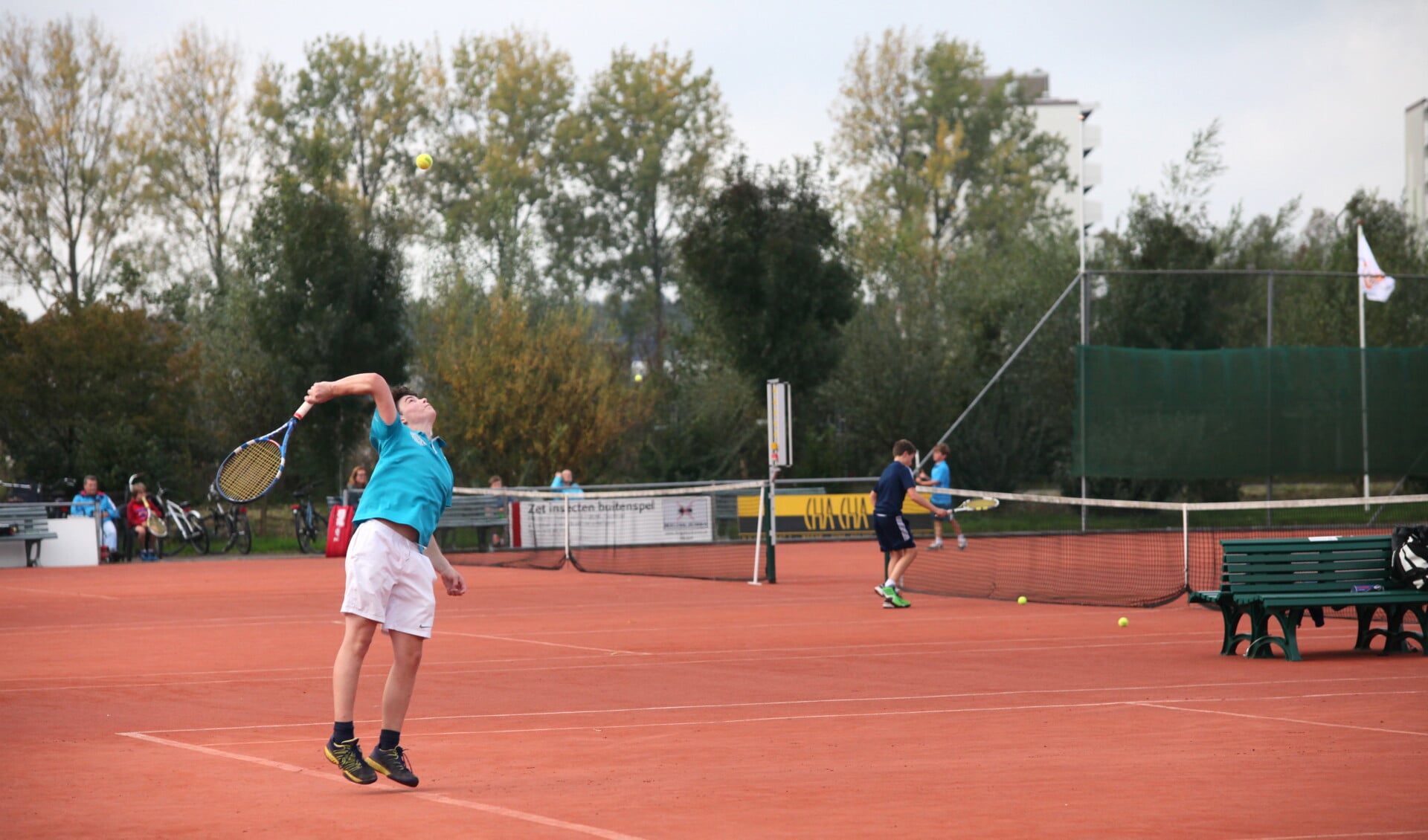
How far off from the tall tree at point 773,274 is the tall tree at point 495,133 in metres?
17.4

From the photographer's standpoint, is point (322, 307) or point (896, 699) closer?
point (896, 699)

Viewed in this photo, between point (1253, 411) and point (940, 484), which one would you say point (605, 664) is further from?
point (1253, 411)

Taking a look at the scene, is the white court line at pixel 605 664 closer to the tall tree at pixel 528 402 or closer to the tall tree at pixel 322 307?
the tall tree at pixel 528 402

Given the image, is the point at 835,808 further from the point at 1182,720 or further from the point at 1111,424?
the point at 1111,424

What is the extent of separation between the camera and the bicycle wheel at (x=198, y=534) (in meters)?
29.3

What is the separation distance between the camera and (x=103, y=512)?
28141mm

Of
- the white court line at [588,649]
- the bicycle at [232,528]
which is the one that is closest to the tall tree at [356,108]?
the bicycle at [232,528]

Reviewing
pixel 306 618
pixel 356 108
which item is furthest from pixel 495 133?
pixel 306 618

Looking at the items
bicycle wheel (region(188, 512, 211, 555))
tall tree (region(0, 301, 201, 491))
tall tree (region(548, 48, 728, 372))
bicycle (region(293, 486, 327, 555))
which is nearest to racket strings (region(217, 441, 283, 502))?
bicycle (region(293, 486, 327, 555))

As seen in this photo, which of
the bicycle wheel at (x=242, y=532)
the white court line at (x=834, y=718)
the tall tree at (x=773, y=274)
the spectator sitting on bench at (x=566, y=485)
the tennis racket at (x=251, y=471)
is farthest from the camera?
the tall tree at (x=773, y=274)

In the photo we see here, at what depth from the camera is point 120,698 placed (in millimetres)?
10023

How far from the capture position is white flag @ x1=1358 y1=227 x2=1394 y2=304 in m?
28.2

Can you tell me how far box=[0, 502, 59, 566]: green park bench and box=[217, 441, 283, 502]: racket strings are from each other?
21.6 meters

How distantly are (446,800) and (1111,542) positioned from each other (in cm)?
2219
